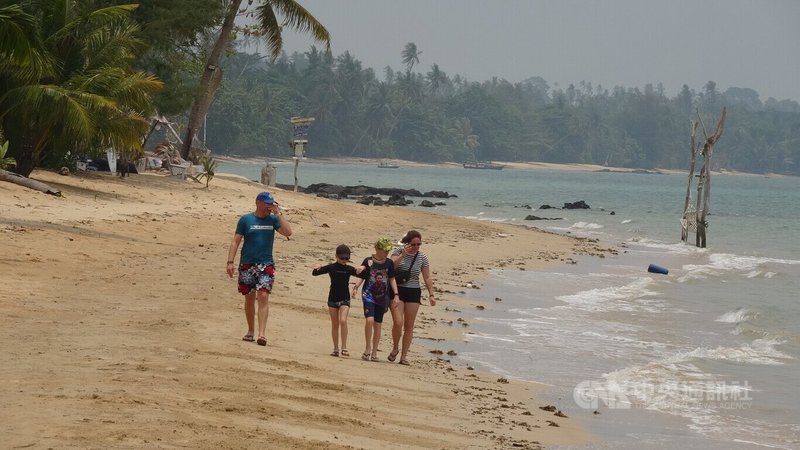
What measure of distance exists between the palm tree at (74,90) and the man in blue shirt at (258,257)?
1195 cm

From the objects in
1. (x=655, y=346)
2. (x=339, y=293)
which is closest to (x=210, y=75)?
(x=655, y=346)

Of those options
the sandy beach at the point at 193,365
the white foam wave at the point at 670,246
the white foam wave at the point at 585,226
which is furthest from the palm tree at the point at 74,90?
the white foam wave at the point at 585,226

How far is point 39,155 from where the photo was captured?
25094 mm

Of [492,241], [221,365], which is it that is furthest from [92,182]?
[221,365]

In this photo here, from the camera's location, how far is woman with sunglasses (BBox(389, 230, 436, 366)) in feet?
37.6

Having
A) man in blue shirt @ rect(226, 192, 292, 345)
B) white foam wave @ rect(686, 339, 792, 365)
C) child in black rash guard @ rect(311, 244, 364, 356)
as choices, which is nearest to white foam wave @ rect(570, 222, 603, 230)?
white foam wave @ rect(686, 339, 792, 365)

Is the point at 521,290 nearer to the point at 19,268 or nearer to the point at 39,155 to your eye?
the point at 19,268

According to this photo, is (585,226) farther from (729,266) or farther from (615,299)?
(615,299)

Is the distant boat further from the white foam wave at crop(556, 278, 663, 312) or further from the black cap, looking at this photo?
the black cap

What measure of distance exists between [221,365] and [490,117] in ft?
612

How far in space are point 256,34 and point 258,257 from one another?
Result: 27.8 meters

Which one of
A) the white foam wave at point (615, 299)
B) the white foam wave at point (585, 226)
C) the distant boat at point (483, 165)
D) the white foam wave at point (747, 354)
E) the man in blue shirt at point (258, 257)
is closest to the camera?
the man in blue shirt at point (258, 257)

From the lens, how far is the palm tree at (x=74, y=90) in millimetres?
22125

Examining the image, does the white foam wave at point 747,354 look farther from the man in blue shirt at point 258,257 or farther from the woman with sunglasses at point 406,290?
the man in blue shirt at point 258,257
